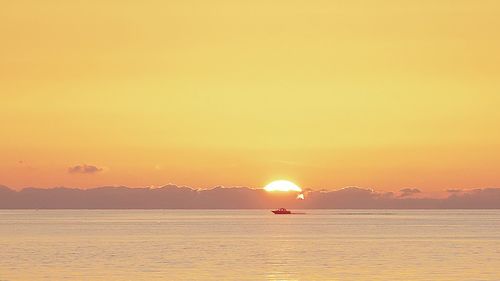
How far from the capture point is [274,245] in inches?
7303

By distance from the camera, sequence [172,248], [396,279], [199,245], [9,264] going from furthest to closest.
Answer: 1. [199,245]
2. [172,248]
3. [9,264]
4. [396,279]

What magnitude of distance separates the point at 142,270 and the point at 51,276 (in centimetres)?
1224

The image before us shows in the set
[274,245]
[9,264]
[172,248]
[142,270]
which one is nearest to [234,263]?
[142,270]

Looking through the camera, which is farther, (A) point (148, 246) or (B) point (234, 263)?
(A) point (148, 246)

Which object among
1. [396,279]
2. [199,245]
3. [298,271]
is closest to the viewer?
[396,279]

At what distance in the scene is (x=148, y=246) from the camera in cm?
17675

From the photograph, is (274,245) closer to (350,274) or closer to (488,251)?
(488,251)

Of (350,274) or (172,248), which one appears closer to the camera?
(350,274)

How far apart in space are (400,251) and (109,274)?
5864 cm

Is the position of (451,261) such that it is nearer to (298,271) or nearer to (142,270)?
(298,271)

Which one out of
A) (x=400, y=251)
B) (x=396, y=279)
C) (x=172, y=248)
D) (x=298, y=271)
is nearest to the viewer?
(x=396, y=279)

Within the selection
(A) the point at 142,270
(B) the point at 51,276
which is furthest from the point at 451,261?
(B) the point at 51,276

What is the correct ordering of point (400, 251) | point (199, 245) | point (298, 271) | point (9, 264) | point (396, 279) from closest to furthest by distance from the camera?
point (396, 279) < point (298, 271) < point (9, 264) < point (400, 251) < point (199, 245)

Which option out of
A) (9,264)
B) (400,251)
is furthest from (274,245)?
(9,264)
